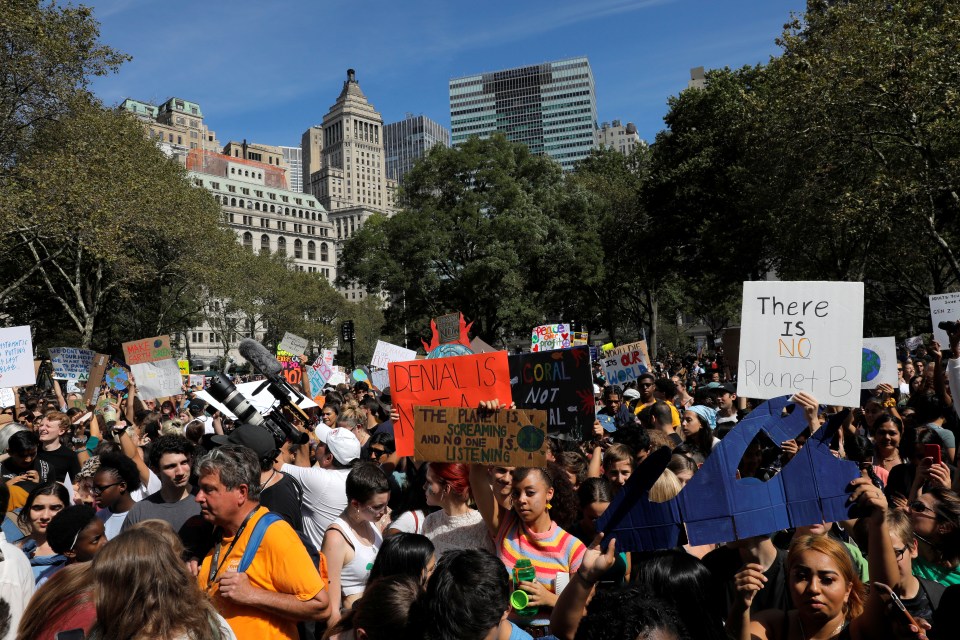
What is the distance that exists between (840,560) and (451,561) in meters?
1.63

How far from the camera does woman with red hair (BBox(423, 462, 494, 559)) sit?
4.50 metres

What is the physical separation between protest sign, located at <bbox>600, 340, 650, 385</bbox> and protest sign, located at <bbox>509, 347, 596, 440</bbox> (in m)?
6.73

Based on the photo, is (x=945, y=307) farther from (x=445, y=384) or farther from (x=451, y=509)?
(x=451, y=509)

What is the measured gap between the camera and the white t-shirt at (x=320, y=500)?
591 centimetres

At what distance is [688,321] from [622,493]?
100600mm

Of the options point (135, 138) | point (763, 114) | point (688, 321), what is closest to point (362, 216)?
point (688, 321)

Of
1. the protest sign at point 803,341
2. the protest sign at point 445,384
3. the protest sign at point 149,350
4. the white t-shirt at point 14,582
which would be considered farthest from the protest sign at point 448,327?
the protest sign at point 149,350

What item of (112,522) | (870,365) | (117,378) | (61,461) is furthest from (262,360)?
(117,378)

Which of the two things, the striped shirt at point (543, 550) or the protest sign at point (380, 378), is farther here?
the protest sign at point (380, 378)

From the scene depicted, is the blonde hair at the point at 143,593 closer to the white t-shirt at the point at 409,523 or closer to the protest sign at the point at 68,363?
the white t-shirt at the point at 409,523

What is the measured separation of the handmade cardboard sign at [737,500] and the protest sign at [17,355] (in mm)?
10914

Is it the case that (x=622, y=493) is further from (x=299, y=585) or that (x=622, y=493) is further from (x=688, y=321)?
(x=688, y=321)

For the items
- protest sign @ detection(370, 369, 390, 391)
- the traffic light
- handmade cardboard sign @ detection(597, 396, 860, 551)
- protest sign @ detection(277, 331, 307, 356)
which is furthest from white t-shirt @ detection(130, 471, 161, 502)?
the traffic light

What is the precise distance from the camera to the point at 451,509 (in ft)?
15.4
